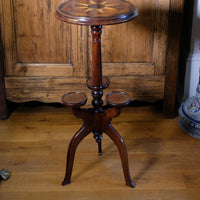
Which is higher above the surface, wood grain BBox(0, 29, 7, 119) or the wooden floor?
wood grain BBox(0, 29, 7, 119)

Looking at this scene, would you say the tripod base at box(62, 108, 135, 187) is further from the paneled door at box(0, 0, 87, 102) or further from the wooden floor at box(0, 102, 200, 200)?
the paneled door at box(0, 0, 87, 102)

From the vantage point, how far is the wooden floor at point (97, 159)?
2074 mm

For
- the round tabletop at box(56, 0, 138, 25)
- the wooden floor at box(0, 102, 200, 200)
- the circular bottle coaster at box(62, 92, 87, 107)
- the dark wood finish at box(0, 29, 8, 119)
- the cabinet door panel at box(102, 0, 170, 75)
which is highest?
the round tabletop at box(56, 0, 138, 25)

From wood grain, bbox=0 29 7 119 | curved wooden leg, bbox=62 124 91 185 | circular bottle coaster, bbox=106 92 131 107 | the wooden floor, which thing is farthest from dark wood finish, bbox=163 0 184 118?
wood grain, bbox=0 29 7 119

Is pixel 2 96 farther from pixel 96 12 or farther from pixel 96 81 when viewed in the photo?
pixel 96 12

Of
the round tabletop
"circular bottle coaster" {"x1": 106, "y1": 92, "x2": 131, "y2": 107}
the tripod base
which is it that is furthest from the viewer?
the tripod base

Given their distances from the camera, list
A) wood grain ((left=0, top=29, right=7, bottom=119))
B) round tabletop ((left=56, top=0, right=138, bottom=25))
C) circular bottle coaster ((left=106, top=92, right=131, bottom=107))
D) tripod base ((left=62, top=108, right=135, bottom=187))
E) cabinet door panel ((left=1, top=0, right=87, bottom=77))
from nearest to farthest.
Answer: round tabletop ((left=56, top=0, right=138, bottom=25))
circular bottle coaster ((left=106, top=92, right=131, bottom=107))
tripod base ((left=62, top=108, right=135, bottom=187))
cabinet door panel ((left=1, top=0, right=87, bottom=77))
wood grain ((left=0, top=29, right=7, bottom=119))

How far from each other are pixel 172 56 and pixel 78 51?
669mm

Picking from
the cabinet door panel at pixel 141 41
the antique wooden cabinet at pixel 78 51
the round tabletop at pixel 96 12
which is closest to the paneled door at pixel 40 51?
the antique wooden cabinet at pixel 78 51

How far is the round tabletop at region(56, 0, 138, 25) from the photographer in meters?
1.76

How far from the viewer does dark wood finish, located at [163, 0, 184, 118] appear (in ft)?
8.27

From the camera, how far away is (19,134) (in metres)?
2.63

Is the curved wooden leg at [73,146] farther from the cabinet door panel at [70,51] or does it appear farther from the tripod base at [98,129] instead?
the cabinet door panel at [70,51]

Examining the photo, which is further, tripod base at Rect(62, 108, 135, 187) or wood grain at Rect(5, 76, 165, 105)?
wood grain at Rect(5, 76, 165, 105)
